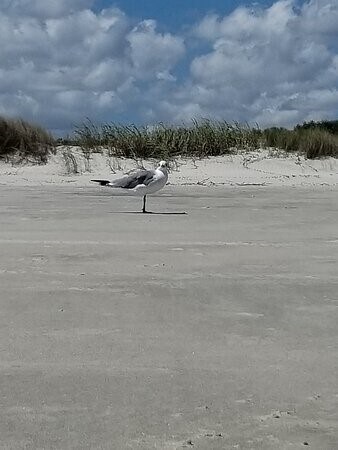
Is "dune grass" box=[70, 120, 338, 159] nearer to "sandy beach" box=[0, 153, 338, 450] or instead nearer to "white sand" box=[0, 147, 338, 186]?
"white sand" box=[0, 147, 338, 186]

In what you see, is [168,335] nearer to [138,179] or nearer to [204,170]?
[138,179]

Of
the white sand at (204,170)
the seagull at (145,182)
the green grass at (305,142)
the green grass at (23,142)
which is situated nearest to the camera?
the seagull at (145,182)

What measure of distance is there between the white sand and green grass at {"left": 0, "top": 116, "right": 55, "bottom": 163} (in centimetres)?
30

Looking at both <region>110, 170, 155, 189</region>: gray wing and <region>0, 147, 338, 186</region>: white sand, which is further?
<region>0, 147, 338, 186</region>: white sand

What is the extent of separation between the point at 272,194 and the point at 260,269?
24.6 ft

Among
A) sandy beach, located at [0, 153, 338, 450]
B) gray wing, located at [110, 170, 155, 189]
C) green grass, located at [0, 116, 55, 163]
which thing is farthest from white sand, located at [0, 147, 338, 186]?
sandy beach, located at [0, 153, 338, 450]

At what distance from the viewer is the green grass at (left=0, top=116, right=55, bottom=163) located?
59.3 feet

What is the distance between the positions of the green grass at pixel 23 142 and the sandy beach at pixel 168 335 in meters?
9.43

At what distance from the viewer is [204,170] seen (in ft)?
58.1

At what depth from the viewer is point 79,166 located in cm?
1759

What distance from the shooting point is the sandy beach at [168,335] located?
291 centimetres

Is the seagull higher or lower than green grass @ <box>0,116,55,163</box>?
lower

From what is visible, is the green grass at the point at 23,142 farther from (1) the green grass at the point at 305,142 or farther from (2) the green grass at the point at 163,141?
(1) the green grass at the point at 305,142

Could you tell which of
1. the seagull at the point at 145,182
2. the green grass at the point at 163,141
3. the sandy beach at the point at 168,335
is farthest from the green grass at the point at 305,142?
the sandy beach at the point at 168,335
